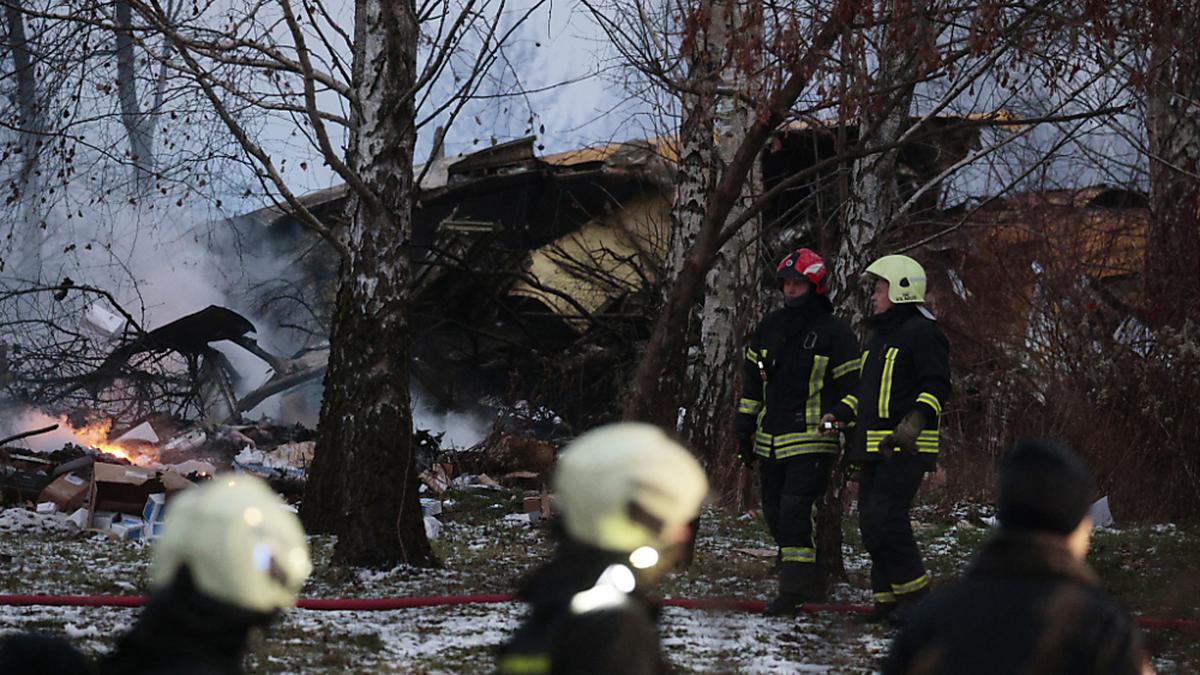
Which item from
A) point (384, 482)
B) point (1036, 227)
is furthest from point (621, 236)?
point (384, 482)

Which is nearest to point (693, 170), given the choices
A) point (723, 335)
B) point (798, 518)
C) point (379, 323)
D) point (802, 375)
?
point (723, 335)

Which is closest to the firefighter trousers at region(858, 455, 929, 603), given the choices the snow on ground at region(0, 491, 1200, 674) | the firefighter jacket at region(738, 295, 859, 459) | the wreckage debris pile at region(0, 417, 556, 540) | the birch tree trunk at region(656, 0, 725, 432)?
the snow on ground at region(0, 491, 1200, 674)

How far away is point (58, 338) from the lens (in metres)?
15.0

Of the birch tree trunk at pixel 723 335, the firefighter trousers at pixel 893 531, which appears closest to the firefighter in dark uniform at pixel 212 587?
the firefighter trousers at pixel 893 531

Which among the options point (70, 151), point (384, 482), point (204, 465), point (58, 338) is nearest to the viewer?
point (384, 482)

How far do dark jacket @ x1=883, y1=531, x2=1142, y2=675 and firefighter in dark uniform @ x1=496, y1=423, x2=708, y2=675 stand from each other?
19.8 inches

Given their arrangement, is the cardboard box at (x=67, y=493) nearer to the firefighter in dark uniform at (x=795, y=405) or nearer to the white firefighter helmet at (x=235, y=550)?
the firefighter in dark uniform at (x=795, y=405)

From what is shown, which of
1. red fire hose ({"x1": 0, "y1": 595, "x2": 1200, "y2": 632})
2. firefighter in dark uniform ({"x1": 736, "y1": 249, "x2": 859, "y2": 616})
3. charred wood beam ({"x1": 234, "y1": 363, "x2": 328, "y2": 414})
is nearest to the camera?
red fire hose ({"x1": 0, "y1": 595, "x2": 1200, "y2": 632})

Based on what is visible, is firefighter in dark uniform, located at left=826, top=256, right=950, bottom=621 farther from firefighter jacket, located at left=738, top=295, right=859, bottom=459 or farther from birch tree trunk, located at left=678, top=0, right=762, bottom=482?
birch tree trunk, located at left=678, top=0, right=762, bottom=482

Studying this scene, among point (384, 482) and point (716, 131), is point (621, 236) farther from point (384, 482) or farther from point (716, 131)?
point (384, 482)

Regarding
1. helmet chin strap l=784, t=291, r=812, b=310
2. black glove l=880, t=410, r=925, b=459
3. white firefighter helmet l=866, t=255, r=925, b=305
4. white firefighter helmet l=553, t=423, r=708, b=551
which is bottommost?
white firefighter helmet l=553, t=423, r=708, b=551

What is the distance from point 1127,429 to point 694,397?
388cm

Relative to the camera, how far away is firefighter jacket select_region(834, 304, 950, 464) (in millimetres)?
6152

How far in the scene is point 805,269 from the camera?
21.5ft
